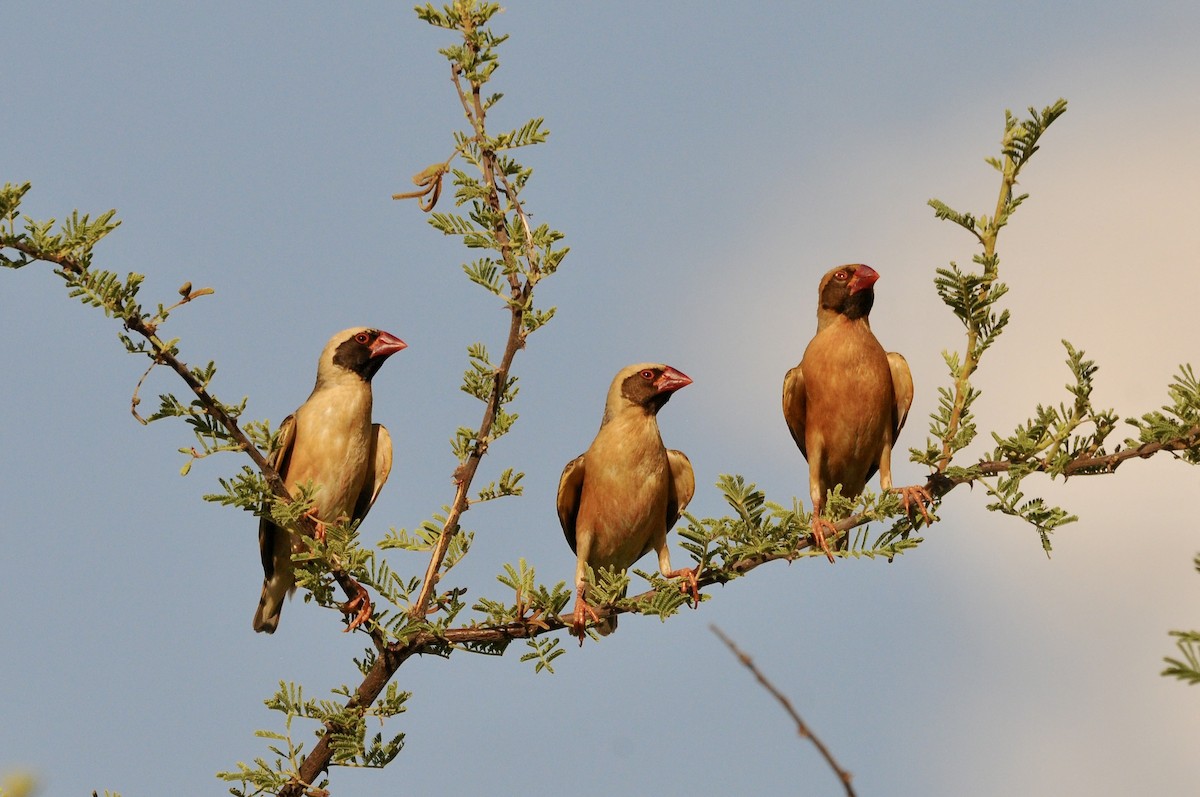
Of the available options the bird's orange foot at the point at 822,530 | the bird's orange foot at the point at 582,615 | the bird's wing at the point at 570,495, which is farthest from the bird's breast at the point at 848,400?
the bird's orange foot at the point at 822,530

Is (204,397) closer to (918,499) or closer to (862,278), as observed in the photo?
(918,499)

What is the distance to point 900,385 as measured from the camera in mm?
7715

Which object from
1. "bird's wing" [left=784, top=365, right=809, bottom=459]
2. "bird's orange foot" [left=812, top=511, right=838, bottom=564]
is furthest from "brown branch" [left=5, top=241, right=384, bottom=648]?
"bird's wing" [left=784, top=365, right=809, bottom=459]

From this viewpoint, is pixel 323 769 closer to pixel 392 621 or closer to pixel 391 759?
pixel 391 759

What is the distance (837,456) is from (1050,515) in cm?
280

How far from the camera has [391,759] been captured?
4934mm

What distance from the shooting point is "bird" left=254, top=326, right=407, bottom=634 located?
725 cm

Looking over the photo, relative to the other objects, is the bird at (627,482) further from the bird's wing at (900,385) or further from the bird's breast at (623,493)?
the bird's wing at (900,385)

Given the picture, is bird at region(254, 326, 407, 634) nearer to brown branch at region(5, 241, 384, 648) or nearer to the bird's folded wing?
brown branch at region(5, 241, 384, 648)

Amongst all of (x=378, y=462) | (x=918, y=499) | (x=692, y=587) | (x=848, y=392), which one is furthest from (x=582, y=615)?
(x=848, y=392)

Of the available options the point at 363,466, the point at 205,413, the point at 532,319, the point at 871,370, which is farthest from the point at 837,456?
the point at 205,413

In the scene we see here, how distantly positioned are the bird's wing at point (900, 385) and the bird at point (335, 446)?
2.82m

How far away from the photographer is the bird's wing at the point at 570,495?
760cm

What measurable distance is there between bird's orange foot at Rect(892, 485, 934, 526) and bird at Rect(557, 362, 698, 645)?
2021mm
